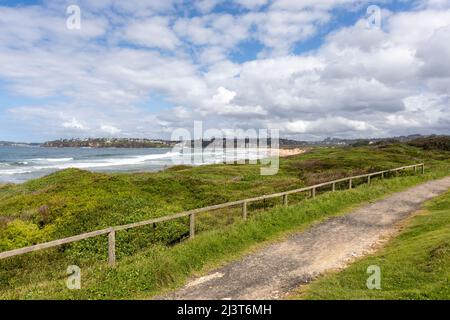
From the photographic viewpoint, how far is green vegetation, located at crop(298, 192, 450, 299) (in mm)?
7934

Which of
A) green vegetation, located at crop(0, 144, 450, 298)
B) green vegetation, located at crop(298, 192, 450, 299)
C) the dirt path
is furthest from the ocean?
green vegetation, located at crop(298, 192, 450, 299)

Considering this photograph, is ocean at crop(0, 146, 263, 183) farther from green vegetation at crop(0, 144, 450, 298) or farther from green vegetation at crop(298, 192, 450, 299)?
green vegetation at crop(298, 192, 450, 299)

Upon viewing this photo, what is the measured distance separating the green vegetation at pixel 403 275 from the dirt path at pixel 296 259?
2.21 ft

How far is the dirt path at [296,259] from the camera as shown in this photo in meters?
9.05

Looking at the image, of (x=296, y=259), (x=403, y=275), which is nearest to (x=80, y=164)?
(x=296, y=259)

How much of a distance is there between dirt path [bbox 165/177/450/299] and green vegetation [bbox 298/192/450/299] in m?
0.67

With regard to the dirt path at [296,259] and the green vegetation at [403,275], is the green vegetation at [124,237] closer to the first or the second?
the dirt path at [296,259]

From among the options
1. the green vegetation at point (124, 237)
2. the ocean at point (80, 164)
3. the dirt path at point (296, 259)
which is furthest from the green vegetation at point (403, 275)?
the ocean at point (80, 164)

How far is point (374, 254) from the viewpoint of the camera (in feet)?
38.1

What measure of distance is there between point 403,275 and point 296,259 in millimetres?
3103

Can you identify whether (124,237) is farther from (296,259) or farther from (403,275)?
(403,275)

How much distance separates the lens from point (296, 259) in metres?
11.3
